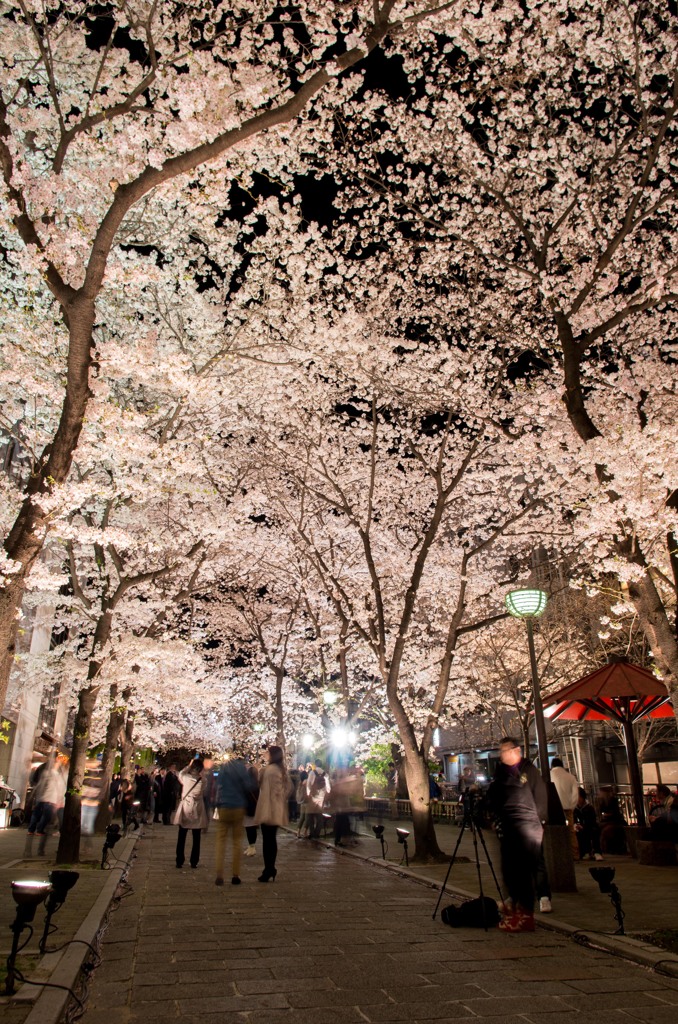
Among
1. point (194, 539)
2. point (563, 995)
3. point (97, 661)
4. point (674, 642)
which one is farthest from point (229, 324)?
point (563, 995)

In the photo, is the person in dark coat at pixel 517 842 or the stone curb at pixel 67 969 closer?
the stone curb at pixel 67 969

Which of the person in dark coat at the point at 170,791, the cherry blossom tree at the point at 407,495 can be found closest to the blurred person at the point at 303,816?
the cherry blossom tree at the point at 407,495

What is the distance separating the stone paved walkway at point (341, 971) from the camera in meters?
4.69

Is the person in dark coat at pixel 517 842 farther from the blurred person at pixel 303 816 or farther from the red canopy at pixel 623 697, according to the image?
the blurred person at pixel 303 816

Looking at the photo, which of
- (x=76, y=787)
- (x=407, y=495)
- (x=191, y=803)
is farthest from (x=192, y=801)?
(x=407, y=495)

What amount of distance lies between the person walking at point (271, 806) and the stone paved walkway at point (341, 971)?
159 centimetres

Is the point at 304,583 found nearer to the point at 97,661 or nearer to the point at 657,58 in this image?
the point at 97,661

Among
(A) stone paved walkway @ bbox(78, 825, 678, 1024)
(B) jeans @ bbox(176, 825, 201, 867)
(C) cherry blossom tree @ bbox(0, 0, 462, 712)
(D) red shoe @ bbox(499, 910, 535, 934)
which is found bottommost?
(A) stone paved walkway @ bbox(78, 825, 678, 1024)

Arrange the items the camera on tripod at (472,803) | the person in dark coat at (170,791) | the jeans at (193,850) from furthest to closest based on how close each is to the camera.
A: the person in dark coat at (170,791) → the jeans at (193,850) → the camera on tripod at (472,803)

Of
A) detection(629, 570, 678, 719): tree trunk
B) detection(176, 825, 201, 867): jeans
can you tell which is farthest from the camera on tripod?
detection(176, 825, 201, 867): jeans

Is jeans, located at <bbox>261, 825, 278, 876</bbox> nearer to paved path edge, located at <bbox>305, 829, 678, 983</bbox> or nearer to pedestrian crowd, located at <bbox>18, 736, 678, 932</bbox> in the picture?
pedestrian crowd, located at <bbox>18, 736, 678, 932</bbox>

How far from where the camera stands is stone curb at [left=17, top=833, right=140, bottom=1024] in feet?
14.3

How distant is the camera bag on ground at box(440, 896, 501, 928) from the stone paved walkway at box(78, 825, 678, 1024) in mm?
138

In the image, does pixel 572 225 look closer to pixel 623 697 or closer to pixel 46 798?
pixel 623 697
